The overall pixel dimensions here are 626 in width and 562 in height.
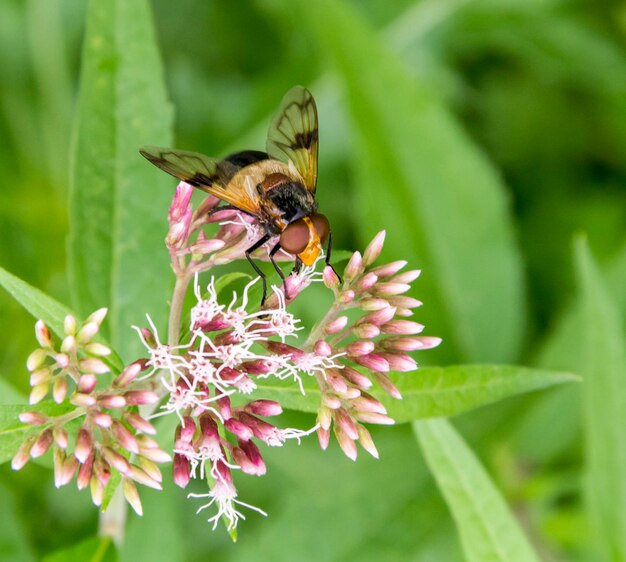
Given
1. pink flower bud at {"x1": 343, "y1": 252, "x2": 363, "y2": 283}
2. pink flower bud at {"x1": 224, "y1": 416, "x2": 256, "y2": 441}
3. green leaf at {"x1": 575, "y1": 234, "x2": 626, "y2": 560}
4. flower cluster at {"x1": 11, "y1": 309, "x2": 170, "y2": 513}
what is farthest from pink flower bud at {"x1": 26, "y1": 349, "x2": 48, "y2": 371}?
green leaf at {"x1": 575, "y1": 234, "x2": 626, "y2": 560}

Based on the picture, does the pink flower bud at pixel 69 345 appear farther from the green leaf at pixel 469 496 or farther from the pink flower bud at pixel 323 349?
the green leaf at pixel 469 496

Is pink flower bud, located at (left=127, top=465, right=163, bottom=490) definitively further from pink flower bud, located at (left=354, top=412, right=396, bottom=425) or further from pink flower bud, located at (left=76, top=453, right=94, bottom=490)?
pink flower bud, located at (left=354, top=412, right=396, bottom=425)

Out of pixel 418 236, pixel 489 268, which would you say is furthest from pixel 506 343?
pixel 418 236

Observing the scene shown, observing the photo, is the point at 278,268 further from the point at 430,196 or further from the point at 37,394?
the point at 430,196

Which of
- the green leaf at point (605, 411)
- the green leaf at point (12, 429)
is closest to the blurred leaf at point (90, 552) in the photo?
the green leaf at point (12, 429)

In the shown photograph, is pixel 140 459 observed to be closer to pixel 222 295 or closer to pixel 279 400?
pixel 279 400

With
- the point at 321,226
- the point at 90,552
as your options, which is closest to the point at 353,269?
the point at 321,226
